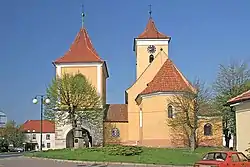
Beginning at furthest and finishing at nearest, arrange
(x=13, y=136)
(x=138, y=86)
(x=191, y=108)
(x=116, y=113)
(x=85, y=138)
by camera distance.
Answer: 1. (x=13, y=136)
2. (x=116, y=113)
3. (x=138, y=86)
4. (x=85, y=138)
5. (x=191, y=108)

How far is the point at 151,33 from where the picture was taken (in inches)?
2598

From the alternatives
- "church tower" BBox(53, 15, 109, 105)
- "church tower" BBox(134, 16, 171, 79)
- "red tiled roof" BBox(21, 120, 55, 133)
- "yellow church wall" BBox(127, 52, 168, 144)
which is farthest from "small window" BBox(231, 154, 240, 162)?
"red tiled roof" BBox(21, 120, 55, 133)

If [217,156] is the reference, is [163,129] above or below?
above

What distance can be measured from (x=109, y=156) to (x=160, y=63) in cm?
2725

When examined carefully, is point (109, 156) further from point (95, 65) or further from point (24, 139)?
point (24, 139)

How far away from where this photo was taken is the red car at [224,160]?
19181mm

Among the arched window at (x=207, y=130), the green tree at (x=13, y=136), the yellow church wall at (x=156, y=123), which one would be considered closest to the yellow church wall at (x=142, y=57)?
the yellow church wall at (x=156, y=123)

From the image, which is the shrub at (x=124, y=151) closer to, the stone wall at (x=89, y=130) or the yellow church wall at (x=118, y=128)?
the stone wall at (x=89, y=130)

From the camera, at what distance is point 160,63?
59.7 m

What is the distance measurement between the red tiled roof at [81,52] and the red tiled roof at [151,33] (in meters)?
8.27

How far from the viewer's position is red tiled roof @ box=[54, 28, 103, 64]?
198 ft

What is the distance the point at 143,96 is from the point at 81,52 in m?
14.6

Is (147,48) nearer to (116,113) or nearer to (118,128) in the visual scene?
(116,113)

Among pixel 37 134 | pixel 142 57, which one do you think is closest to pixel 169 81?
pixel 142 57
